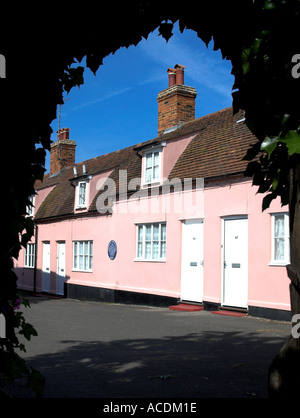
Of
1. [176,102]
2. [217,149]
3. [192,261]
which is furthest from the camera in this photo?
[176,102]

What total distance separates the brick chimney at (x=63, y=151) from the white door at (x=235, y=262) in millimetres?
18910

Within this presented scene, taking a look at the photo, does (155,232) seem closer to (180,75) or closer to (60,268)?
(180,75)

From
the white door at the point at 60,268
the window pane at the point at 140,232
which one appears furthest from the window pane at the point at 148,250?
the white door at the point at 60,268

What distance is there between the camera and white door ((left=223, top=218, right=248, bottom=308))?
1330 centimetres

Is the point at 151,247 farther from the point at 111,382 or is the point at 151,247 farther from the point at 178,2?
the point at 178,2

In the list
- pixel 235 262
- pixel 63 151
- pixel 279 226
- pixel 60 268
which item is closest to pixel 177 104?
pixel 235 262

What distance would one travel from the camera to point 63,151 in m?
31.0

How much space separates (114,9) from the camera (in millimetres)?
3822

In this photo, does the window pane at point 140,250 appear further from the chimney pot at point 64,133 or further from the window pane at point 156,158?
the chimney pot at point 64,133

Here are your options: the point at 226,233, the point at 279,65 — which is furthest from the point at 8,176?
the point at 226,233

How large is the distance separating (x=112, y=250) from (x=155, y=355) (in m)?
11.5

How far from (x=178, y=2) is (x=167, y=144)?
13183 mm

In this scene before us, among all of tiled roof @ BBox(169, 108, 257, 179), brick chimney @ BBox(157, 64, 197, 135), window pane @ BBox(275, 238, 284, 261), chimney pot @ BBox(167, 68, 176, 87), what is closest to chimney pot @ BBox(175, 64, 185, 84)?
brick chimney @ BBox(157, 64, 197, 135)

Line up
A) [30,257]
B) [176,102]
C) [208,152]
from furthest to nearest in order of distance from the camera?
[30,257] → [176,102] → [208,152]
